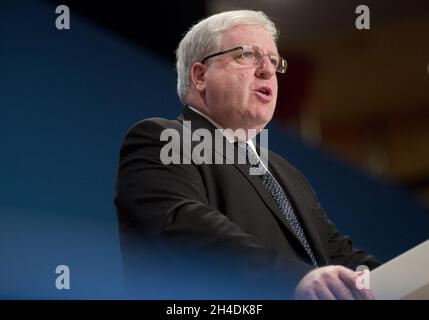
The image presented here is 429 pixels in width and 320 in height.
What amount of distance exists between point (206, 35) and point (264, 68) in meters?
0.18

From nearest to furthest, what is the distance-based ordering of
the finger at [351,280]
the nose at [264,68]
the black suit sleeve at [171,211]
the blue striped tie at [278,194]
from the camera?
the finger at [351,280] < the black suit sleeve at [171,211] < the blue striped tie at [278,194] < the nose at [264,68]

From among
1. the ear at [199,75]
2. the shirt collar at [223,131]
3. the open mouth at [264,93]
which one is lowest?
the shirt collar at [223,131]

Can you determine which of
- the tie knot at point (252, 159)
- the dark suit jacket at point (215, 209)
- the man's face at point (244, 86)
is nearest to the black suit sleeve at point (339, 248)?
the dark suit jacket at point (215, 209)

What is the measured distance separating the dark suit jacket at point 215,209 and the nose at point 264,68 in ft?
0.61

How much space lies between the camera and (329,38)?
1.85m

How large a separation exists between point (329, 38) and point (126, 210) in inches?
27.8

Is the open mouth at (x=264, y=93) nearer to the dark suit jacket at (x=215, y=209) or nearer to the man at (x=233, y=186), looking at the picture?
the man at (x=233, y=186)

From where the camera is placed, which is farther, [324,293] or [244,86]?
[244,86]

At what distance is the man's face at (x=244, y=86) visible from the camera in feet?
5.86

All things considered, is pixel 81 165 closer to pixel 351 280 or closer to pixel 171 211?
pixel 171 211

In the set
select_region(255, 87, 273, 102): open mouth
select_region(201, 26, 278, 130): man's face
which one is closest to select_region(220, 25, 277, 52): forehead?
select_region(201, 26, 278, 130): man's face

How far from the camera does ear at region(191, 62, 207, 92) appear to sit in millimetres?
1842

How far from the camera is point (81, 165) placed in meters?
1.77

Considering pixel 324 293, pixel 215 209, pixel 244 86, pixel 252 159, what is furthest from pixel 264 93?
pixel 324 293
